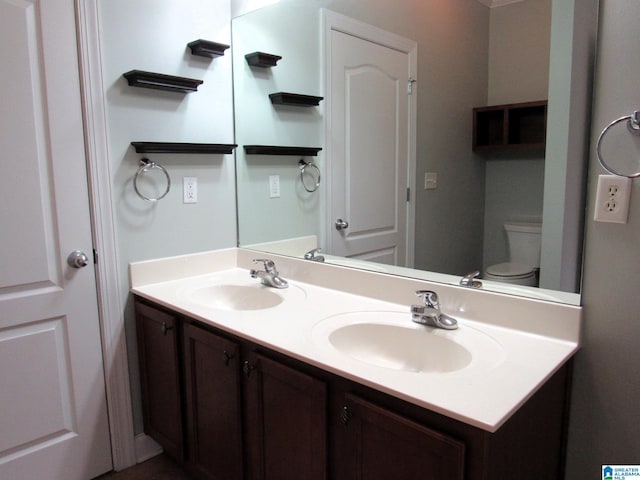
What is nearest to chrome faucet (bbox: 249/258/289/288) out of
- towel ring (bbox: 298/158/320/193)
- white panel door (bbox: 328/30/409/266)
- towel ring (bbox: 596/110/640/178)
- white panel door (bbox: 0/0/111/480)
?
Answer: white panel door (bbox: 328/30/409/266)

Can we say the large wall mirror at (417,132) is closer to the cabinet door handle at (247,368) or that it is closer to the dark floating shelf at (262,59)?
the dark floating shelf at (262,59)

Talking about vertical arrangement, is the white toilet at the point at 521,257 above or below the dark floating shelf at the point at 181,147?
below

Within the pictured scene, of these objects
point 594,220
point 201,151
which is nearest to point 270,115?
point 201,151

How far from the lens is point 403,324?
1444 millimetres

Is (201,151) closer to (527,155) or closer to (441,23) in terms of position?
(441,23)

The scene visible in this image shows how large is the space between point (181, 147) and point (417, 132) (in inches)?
39.4

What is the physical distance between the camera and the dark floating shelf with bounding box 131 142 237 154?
6.21ft

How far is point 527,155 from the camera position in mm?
1360

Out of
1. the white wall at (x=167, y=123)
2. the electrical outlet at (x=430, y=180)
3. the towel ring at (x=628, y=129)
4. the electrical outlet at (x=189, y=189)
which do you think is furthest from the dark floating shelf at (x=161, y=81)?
the towel ring at (x=628, y=129)

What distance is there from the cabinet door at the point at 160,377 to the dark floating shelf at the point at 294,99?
1093 millimetres

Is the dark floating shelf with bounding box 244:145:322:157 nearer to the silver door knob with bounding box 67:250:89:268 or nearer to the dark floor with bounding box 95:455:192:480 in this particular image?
the silver door knob with bounding box 67:250:89:268

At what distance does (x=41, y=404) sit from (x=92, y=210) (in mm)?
768

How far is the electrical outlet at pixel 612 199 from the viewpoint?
1147 millimetres

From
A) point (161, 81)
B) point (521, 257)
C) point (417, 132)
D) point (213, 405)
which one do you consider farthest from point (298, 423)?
point (161, 81)
